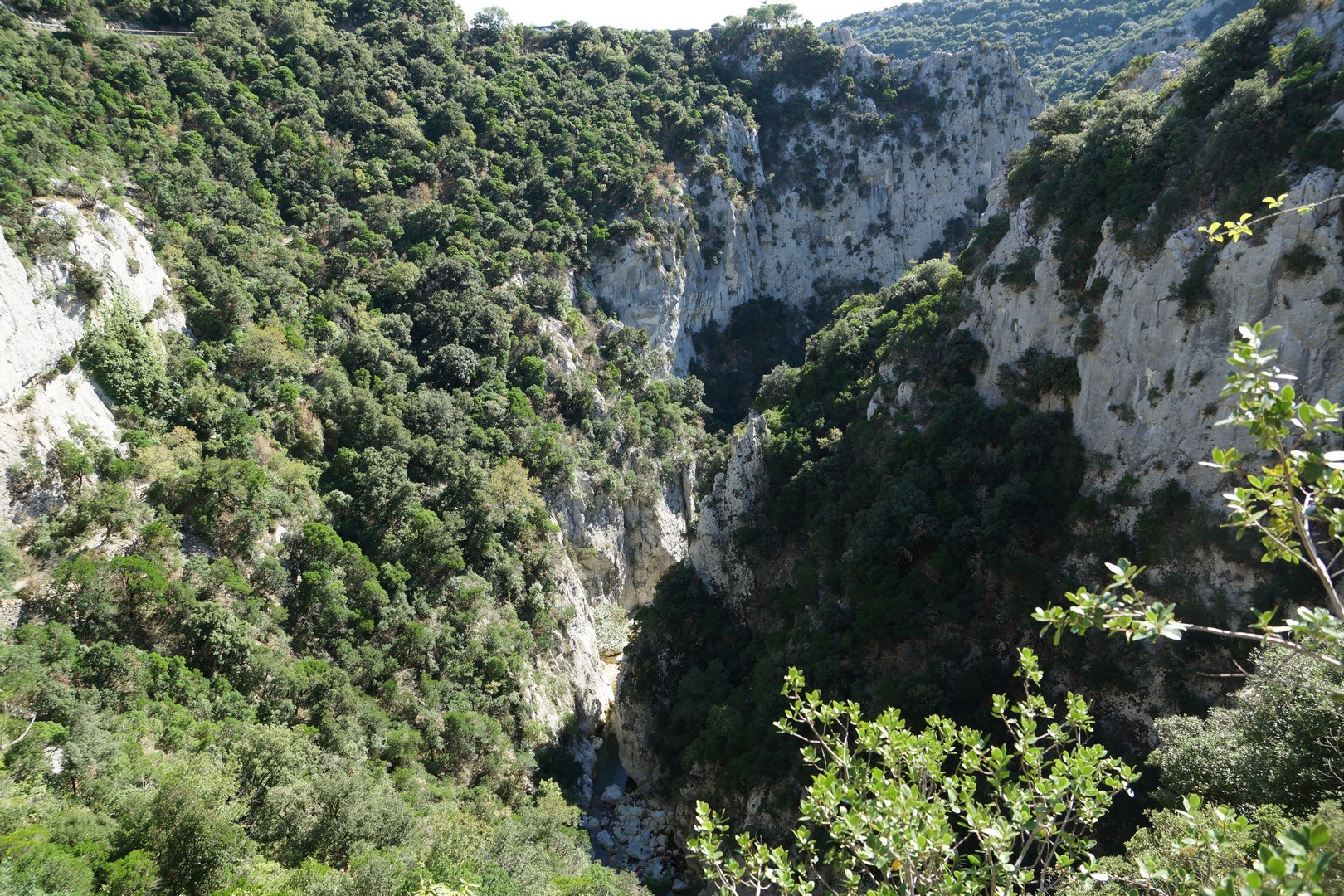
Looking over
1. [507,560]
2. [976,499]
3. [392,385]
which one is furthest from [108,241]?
[976,499]

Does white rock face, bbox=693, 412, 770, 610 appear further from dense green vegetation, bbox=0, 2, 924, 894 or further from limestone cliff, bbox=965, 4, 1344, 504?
limestone cliff, bbox=965, 4, 1344, 504

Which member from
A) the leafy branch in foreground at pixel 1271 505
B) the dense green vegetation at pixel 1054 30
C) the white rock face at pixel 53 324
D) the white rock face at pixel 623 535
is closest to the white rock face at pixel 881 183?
the dense green vegetation at pixel 1054 30

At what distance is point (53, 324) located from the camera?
76.7ft

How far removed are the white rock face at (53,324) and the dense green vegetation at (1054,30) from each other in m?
81.0

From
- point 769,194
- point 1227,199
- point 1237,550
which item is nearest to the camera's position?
point 1237,550

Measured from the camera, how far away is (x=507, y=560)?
3450cm

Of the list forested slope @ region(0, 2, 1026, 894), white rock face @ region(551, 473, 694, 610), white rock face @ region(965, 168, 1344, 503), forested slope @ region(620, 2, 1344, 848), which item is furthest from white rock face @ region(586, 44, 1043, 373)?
white rock face @ region(965, 168, 1344, 503)

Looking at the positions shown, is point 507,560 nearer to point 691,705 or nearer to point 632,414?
point 691,705

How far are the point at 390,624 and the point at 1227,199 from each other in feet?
109

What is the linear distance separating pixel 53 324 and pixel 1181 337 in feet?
122

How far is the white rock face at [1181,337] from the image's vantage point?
60.5 ft

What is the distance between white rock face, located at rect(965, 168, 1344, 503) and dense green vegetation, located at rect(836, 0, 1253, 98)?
60822mm

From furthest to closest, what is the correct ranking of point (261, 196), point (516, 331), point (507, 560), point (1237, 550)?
1. point (516, 331)
2. point (261, 196)
3. point (507, 560)
4. point (1237, 550)

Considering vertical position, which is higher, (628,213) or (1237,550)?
(628,213)
